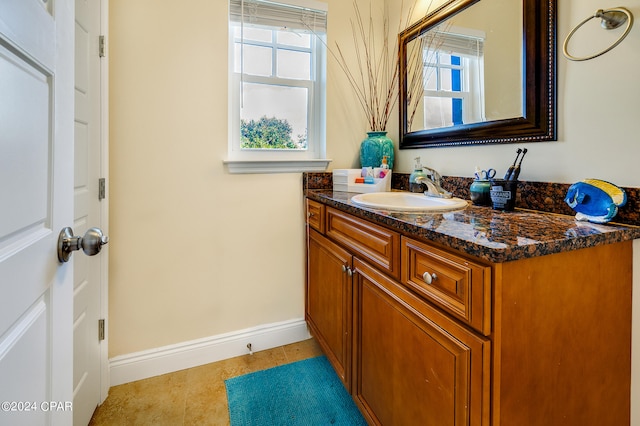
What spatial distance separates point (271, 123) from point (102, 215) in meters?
0.97

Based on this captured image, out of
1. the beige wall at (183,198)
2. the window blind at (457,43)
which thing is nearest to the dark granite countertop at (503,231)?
the window blind at (457,43)

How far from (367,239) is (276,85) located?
→ 1166mm

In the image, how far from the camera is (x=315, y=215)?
175 centimetres

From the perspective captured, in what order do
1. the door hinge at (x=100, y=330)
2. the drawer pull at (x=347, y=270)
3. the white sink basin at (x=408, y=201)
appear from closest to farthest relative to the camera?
1. the white sink basin at (x=408, y=201)
2. the drawer pull at (x=347, y=270)
3. the door hinge at (x=100, y=330)

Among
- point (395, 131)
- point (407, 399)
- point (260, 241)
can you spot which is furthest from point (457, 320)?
point (395, 131)

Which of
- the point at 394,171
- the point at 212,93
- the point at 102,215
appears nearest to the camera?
the point at 102,215

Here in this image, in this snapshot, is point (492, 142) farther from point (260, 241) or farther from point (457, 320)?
point (260, 241)

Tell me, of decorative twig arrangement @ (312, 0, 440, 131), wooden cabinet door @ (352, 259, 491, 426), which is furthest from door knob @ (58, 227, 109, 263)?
decorative twig arrangement @ (312, 0, 440, 131)

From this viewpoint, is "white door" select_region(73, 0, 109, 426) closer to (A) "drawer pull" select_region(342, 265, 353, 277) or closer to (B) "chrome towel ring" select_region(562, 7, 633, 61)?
(A) "drawer pull" select_region(342, 265, 353, 277)

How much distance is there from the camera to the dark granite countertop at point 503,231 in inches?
27.6

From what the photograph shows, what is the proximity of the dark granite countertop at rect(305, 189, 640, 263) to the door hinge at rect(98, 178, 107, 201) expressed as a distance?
3.79 ft

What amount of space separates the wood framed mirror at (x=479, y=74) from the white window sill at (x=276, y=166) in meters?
0.51

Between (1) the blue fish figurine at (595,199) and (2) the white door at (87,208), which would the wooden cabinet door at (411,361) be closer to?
(1) the blue fish figurine at (595,199)

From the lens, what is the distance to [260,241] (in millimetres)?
1877
